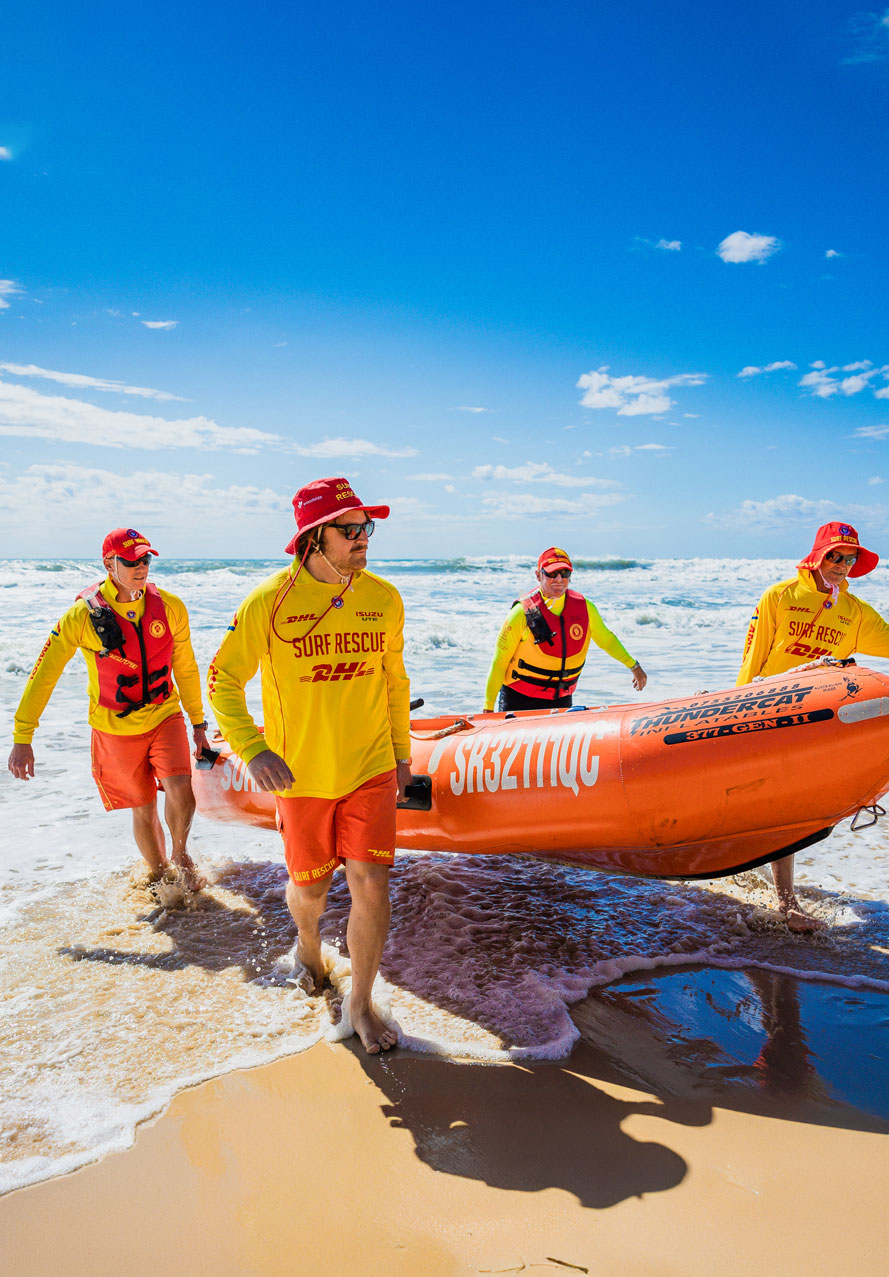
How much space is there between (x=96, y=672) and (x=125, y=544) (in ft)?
2.03

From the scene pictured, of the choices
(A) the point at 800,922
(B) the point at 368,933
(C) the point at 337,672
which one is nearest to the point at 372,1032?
(B) the point at 368,933

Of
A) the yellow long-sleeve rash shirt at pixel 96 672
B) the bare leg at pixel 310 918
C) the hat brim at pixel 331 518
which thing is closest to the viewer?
the hat brim at pixel 331 518

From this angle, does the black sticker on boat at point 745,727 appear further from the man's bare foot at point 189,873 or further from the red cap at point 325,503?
the man's bare foot at point 189,873

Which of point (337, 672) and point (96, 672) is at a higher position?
point (337, 672)

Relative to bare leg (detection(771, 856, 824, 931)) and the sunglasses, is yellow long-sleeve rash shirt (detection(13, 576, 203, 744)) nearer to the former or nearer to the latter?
the sunglasses

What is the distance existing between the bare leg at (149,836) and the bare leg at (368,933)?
167 cm

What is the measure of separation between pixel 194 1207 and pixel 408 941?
1476 mm

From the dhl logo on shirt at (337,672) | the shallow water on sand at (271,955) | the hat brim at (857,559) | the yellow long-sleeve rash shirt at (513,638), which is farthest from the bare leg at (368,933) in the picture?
the hat brim at (857,559)

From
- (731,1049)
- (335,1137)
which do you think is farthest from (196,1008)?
(731,1049)

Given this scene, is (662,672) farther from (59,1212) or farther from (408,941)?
(59,1212)

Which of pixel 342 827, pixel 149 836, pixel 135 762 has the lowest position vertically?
pixel 149 836

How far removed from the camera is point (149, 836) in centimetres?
380

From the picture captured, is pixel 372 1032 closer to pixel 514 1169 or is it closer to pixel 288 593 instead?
pixel 514 1169

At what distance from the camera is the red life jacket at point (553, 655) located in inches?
175
